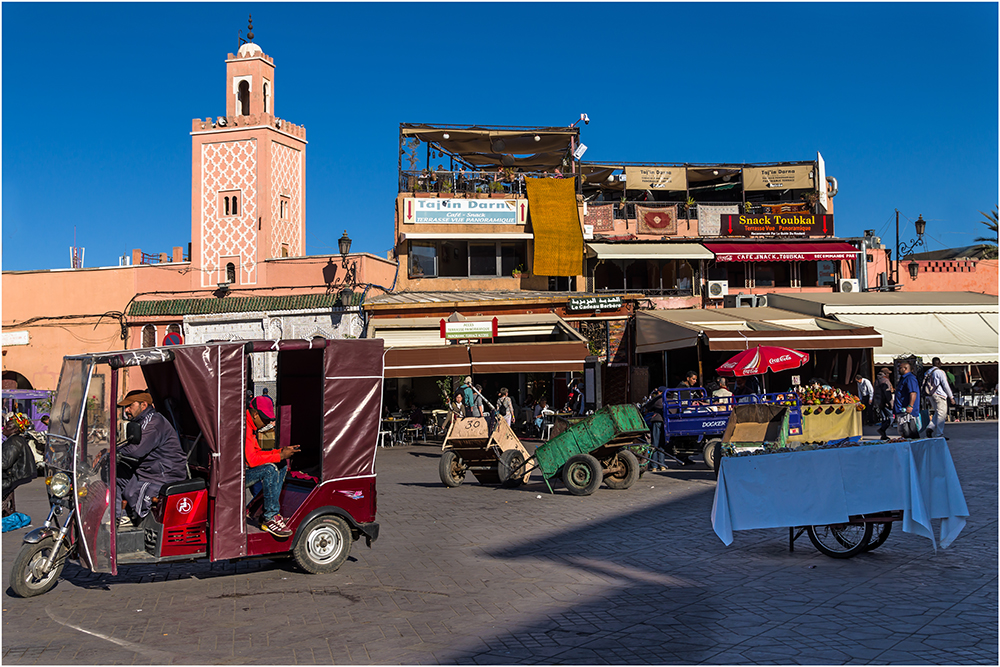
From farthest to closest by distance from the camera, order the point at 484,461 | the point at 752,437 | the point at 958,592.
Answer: the point at 484,461, the point at 752,437, the point at 958,592

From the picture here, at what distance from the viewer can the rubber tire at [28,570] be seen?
716 cm

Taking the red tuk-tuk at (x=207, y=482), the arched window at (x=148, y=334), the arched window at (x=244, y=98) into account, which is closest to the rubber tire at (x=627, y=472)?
the red tuk-tuk at (x=207, y=482)

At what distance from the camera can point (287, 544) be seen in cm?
788

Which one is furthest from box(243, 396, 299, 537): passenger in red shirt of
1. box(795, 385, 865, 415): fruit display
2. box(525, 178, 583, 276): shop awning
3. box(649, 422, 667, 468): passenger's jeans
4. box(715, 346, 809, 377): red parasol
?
box(525, 178, 583, 276): shop awning

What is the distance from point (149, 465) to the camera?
7.63 m

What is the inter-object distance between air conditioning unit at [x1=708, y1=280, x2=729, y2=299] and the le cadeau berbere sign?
87.1 inches

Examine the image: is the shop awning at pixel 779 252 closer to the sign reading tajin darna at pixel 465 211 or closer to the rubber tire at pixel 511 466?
the sign reading tajin darna at pixel 465 211

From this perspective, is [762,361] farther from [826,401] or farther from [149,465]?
[149,465]

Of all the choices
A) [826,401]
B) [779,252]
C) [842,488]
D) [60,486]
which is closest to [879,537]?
[842,488]

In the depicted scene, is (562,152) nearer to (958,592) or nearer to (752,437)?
(752,437)

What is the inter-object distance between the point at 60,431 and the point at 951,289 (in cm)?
3274

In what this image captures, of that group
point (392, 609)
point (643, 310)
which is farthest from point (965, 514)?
point (643, 310)

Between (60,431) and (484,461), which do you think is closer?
(60,431)

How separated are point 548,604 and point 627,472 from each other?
6.98 metres
